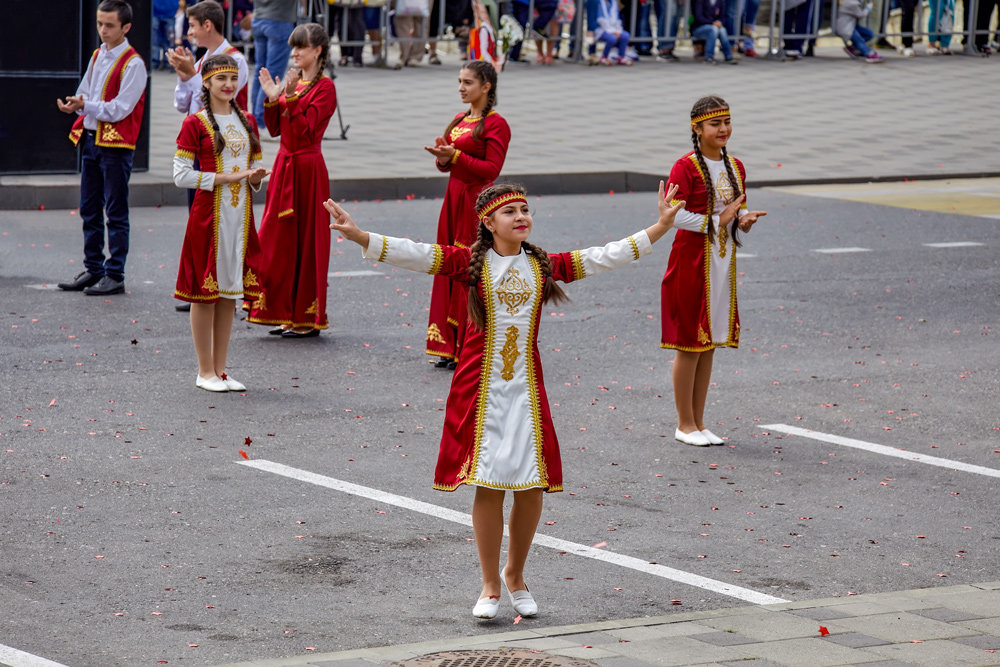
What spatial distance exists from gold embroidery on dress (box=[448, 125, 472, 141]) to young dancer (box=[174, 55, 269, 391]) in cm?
119

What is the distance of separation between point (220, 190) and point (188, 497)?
2.75 m

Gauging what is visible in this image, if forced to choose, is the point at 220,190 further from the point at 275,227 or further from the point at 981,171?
the point at 981,171

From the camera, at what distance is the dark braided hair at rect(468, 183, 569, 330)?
235 inches

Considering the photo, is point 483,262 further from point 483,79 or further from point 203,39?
point 203,39

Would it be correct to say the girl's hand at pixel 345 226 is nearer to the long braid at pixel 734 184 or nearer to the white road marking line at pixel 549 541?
the white road marking line at pixel 549 541

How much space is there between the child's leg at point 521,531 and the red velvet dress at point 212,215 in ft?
12.9

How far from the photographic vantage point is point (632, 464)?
318 inches

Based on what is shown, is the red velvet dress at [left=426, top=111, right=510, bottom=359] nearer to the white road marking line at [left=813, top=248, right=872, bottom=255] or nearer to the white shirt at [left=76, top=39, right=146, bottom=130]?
the white shirt at [left=76, top=39, right=146, bottom=130]

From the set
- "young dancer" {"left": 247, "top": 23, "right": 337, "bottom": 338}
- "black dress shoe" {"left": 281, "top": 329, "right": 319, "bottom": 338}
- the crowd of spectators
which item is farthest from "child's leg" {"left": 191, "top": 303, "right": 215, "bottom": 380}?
the crowd of spectators

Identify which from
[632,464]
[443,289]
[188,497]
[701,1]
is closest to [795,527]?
[632,464]

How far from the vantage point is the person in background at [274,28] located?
2075 centimetres

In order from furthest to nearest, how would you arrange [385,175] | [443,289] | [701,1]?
[701,1] < [385,175] < [443,289]

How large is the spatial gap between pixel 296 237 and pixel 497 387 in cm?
513

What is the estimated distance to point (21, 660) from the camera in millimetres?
5203
